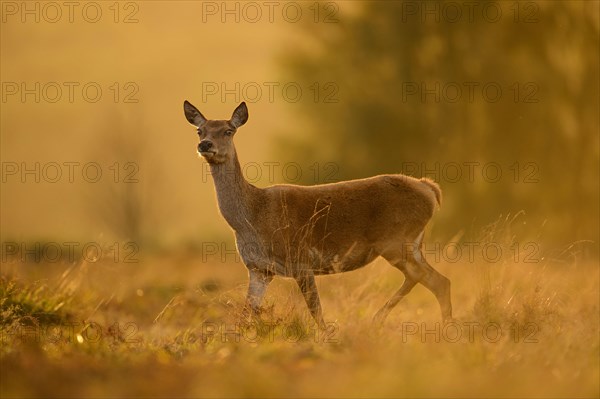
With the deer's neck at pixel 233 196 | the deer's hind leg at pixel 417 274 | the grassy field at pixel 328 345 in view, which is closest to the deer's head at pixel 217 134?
the deer's neck at pixel 233 196

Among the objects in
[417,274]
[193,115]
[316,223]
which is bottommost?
[417,274]

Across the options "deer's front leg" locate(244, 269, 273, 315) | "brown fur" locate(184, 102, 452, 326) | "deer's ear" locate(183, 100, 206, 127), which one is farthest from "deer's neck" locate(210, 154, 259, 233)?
"deer's ear" locate(183, 100, 206, 127)

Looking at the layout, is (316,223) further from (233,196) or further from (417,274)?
(417,274)

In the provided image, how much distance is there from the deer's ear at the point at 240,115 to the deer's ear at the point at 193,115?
39 centimetres

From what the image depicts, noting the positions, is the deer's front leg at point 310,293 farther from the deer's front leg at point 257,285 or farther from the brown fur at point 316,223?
the deer's front leg at point 257,285

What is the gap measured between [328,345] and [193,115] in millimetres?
4185

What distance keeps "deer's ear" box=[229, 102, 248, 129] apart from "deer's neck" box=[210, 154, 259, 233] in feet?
1.82

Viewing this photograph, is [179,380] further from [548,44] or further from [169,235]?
[169,235]

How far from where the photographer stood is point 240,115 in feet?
40.9

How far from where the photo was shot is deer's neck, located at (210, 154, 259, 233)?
1190 cm

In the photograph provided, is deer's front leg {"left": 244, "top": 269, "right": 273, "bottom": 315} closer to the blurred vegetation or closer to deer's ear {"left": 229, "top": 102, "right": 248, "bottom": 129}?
deer's ear {"left": 229, "top": 102, "right": 248, "bottom": 129}

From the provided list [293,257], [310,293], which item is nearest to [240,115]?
[293,257]

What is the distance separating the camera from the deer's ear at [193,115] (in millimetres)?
12586

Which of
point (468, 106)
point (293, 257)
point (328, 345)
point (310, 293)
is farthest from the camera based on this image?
point (468, 106)
